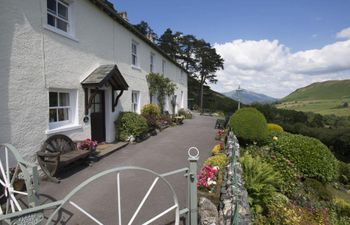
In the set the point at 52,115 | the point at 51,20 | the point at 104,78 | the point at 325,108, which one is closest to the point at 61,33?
the point at 51,20

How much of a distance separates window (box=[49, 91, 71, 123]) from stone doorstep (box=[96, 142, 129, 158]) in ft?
5.57

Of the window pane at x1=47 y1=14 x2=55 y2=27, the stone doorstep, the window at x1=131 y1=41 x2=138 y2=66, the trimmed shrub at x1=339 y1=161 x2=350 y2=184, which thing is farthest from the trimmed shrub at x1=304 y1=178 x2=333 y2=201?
the window pane at x1=47 y1=14 x2=55 y2=27

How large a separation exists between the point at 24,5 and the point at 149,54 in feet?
31.2

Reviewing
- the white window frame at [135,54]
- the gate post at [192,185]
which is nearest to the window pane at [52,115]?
the gate post at [192,185]

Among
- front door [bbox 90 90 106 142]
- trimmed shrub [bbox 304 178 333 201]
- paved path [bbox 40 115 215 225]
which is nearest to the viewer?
paved path [bbox 40 115 215 225]

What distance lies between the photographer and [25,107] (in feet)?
17.8

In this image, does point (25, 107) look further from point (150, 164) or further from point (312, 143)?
point (312, 143)

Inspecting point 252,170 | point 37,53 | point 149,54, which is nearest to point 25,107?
point 37,53

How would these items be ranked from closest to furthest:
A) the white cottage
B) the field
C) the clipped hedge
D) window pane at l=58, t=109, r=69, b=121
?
the white cottage < window pane at l=58, t=109, r=69, b=121 < the clipped hedge < the field

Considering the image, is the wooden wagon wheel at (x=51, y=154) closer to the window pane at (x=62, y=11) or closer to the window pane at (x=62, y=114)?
the window pane at (x=62, y=114)

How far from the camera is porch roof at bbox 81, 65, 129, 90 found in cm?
763

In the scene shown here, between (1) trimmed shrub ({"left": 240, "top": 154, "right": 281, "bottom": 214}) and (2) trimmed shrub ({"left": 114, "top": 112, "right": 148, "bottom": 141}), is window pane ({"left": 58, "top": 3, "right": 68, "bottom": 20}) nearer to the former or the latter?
(2) trimmed shrub ({"left": 114, "top": 112, "right": 148, "bottom": 141})

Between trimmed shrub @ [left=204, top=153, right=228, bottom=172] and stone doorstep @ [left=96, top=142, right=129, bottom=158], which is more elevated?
trimmed shrub @ [left=204, top=153, right=228, bottom=172]

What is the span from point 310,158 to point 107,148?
27.5 ft
